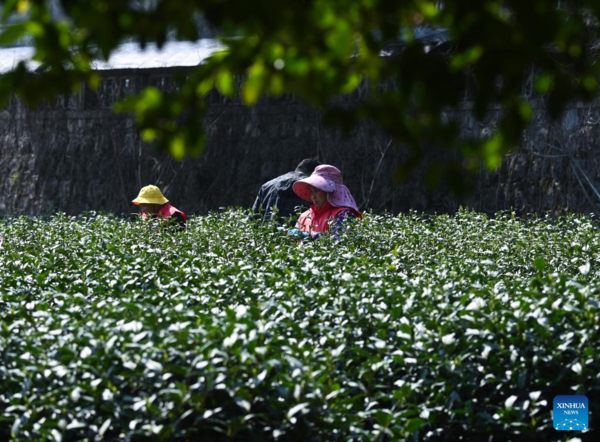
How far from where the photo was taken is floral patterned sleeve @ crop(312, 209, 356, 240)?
719 centimetres

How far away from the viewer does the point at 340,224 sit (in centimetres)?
742

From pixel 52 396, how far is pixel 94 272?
213 cm

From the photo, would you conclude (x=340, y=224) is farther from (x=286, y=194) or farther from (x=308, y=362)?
(x=308, y=362)

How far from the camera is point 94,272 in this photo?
542 centimetres

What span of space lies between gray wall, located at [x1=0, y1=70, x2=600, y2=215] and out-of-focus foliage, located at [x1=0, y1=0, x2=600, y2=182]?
9417 millimetres

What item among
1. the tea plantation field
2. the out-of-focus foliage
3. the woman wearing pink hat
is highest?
the out-of-focus foliage

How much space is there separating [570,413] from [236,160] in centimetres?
1098

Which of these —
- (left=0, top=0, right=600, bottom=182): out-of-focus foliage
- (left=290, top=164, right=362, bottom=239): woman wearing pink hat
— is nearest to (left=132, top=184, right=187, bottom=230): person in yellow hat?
(left=290, top=164, right=362, bottom=239): woman wearing pink hat

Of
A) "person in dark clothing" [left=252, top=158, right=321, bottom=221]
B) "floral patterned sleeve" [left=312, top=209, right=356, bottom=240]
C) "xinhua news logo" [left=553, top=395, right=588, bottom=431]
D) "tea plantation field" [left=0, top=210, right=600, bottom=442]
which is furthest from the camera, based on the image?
"person in dark clothing" [left=252, top=158, right=321, bottom=221]

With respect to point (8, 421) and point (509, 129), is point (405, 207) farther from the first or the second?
point (509, 129)

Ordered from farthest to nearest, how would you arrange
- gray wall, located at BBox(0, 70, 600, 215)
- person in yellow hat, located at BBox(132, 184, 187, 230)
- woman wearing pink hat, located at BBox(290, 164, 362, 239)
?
gray wall, located at BBox(0, 70, 600, 215) < person in yellow hat, located at BBox(132, 184, 187, 230) < woman wearing pink hat, located at BBox(290, 164, 362, 239)

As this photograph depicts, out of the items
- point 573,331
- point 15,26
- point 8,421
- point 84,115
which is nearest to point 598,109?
point 84,115

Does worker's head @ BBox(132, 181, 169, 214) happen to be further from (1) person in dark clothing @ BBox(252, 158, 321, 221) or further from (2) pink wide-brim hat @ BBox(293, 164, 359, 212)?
(2) pink wide-brim hat @ BBox(293, 164, 359, 212)

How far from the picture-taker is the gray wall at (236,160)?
12.0 meters
